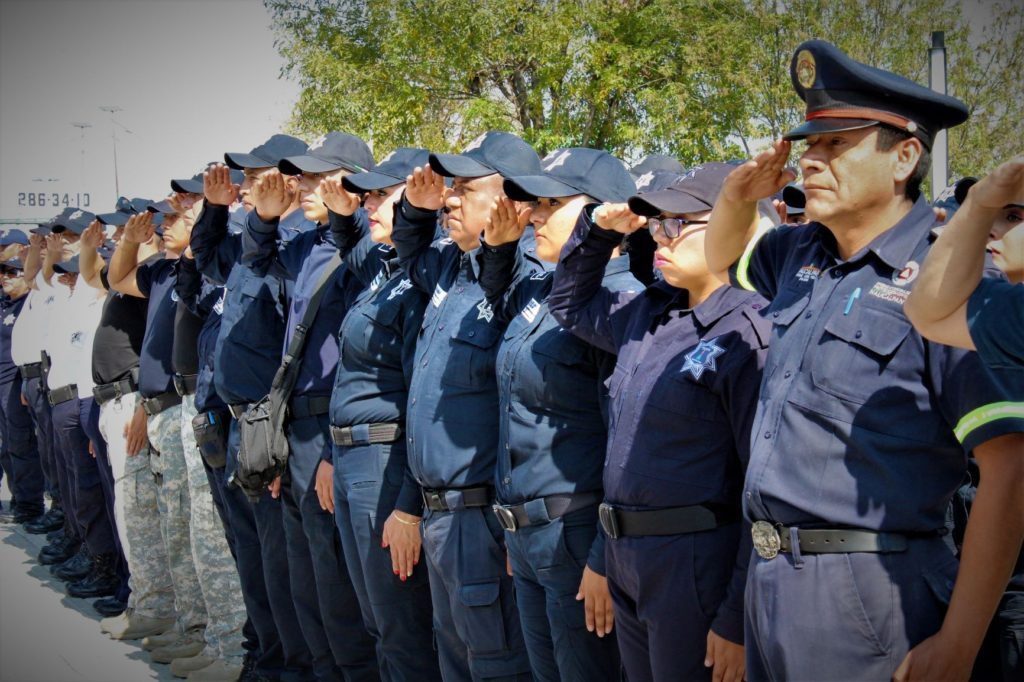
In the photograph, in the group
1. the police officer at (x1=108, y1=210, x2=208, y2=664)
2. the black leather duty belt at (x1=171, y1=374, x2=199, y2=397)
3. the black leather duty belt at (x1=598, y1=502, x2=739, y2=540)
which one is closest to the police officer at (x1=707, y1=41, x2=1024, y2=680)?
the black leather duty belt at (x1=598, y1=502, x2=739, y2=540)

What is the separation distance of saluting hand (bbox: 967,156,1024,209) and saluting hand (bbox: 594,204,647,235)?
1.38 metres

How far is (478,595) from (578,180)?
4.80 feet

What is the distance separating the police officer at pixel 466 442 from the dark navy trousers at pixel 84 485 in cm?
468

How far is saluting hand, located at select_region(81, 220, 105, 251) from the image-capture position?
734cm

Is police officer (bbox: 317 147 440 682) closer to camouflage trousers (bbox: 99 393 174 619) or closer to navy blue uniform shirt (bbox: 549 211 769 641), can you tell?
navy blue uniform shirt (bbox: 549 211 769 641)

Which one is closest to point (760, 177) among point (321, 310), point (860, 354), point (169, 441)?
point (860, 354)

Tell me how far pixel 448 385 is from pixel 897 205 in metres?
1.91

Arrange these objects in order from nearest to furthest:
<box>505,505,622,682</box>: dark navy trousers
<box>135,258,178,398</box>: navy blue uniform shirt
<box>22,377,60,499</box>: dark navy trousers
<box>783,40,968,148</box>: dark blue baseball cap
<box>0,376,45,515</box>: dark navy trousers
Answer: <box>783,40,968,148</box>: dark blue baseball cap
<box>505,505,622,682</box>: dark navy trousers
<box>135,258,178,398</box>: navy blue uniform shirt
<box>22,377,60,499</box>: dark navy trousers
<box>0,376,45,515</box>: dark navy trousers

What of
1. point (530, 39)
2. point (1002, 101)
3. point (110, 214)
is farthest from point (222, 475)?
point (1002, 101)

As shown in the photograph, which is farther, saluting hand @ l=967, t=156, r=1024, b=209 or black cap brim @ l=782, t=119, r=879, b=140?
black cap brim @ l=782, t=119, r=879, b=140

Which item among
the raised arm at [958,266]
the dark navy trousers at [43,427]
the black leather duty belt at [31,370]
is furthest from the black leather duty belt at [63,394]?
the raised arm at [958,266]

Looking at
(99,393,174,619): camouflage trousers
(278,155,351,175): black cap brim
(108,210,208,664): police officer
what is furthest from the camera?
(99,393,174,619): camouflage trousers

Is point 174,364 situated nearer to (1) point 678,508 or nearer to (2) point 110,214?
(2) point 110,214

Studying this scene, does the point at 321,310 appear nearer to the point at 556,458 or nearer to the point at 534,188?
the point at 534,188
